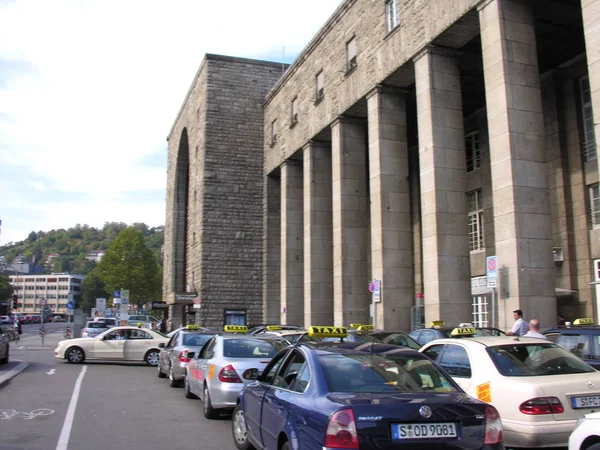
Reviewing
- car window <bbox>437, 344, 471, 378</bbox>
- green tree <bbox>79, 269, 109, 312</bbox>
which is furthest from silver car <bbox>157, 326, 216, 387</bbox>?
green tree <bbox>79, 269, 109, 312</bbox>

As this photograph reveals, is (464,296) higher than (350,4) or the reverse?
the reverse

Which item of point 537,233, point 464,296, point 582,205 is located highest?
point 582,205

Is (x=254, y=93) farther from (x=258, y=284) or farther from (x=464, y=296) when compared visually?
(x=464, y=296)

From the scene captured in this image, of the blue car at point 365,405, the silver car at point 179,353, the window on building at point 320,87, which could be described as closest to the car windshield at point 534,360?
the blue car at point 365,405

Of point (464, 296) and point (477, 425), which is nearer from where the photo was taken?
point (477, 425)

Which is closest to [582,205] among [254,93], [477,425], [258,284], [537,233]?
[537,233]

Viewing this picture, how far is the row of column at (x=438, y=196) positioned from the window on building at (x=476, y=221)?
466cm

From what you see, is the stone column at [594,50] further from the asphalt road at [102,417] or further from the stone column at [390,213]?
the asphalt road at [102,417]

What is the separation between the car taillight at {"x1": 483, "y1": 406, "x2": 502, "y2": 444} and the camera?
4871mm

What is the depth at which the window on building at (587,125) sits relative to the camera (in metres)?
20.5

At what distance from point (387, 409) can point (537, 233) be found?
1241cm

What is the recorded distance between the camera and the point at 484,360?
7.25m

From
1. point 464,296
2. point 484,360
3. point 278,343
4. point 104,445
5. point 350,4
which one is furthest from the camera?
point 350,4

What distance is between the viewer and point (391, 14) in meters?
23.0
